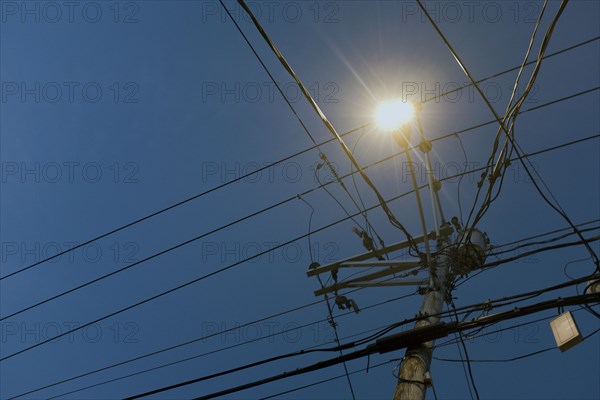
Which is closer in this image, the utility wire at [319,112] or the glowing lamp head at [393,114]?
the utility wire at [319,112]

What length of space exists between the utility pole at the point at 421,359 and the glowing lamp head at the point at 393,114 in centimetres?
242

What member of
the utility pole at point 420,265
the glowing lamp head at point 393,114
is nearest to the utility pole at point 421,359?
the utility pole at point 420,265

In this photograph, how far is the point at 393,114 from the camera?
888 centimetres

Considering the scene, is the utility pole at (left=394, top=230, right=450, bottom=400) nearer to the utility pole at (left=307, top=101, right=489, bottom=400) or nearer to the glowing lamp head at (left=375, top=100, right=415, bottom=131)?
the utility pole at (left=307, top=101, right=489, bottom=400)

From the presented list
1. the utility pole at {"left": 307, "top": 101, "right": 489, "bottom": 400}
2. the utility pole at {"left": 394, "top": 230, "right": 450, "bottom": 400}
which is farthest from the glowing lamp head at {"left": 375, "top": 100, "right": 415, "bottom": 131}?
the utility pole at {"left": 394, "top": 230, "right": 450, "bottom": 400}

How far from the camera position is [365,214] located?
916 centimetres

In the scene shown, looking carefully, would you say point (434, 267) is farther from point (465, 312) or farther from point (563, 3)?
point (563, 3)

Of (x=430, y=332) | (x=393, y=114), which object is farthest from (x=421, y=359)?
(x=393, y=114)

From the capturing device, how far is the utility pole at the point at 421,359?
19.4ft

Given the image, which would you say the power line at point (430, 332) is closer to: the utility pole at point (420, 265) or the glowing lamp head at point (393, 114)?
the utility pole at point (420, 265)

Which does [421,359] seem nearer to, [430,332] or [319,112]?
[430,332]

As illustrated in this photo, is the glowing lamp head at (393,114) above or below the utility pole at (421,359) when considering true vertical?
above

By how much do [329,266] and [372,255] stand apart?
64 cm

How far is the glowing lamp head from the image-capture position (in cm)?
887
